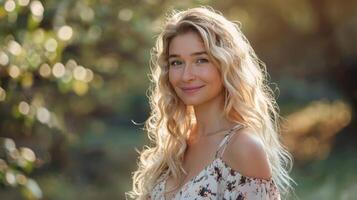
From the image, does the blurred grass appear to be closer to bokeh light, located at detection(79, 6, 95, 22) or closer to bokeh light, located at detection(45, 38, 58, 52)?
bokeh light, located at detection(79, 6, 95, 22)

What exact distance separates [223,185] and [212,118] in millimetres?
257

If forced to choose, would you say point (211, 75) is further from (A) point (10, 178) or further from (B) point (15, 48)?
(B) point (15, 48)

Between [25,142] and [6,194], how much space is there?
912mm

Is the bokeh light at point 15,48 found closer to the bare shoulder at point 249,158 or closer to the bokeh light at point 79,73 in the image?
the bokeh light at point 79,73

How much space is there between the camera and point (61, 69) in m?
4.62

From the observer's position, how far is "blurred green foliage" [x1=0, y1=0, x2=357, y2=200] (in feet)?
14.5

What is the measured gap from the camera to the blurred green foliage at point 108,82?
14.5 feet

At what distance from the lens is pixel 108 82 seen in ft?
28.7

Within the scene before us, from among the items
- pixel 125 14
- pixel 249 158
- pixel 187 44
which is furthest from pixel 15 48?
pixel 125 14

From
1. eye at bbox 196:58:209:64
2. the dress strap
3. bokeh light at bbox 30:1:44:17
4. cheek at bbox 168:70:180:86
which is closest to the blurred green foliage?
bokeh light at bbox 30:1:44:17

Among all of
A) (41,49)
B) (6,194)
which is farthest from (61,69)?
(6,194)

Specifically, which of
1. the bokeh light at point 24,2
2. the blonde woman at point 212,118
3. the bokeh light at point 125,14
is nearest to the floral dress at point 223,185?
the blonde woman at point 212,118

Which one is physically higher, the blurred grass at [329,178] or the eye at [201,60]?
the blurred grass at [329,178]

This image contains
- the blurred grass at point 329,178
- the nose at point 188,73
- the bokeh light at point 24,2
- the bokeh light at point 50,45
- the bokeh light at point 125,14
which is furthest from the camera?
the blurred grass at point 329,178
